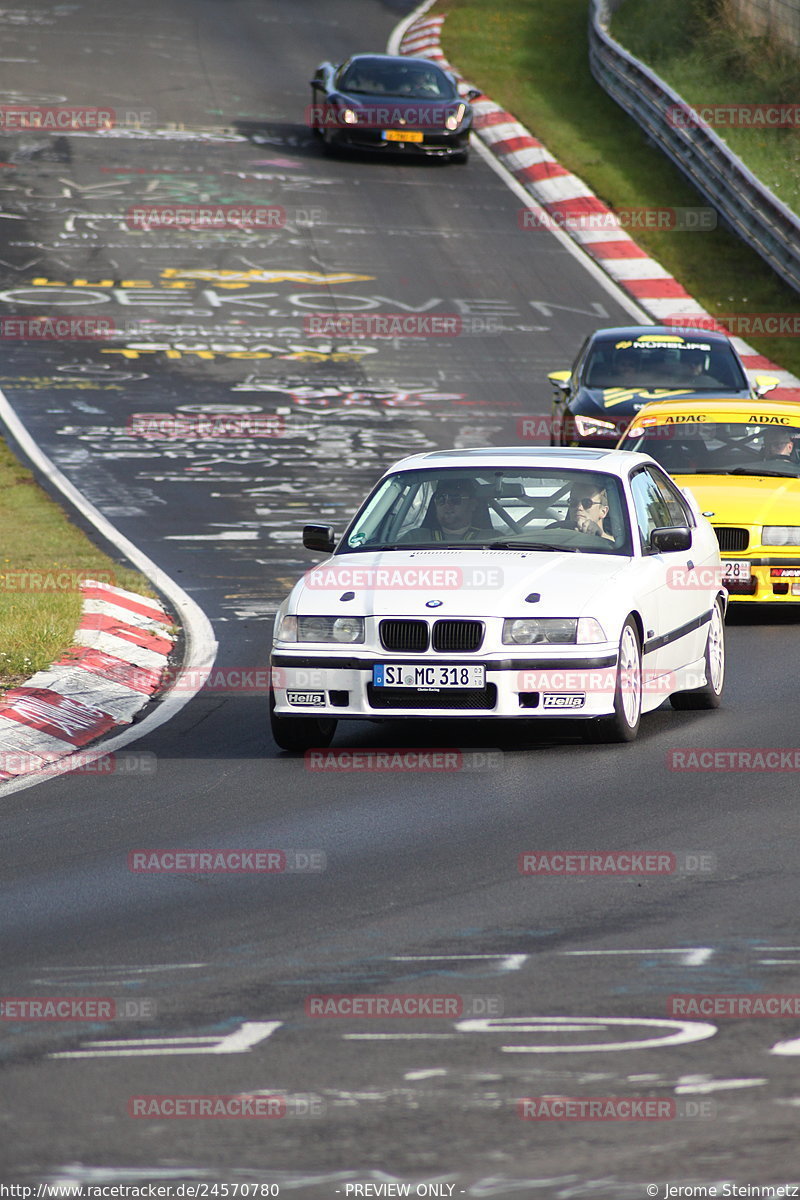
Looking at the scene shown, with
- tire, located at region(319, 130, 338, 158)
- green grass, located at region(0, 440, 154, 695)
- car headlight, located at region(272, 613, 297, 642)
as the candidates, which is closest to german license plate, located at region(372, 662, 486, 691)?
car headlight, located at region(272, 613, 297, 642)

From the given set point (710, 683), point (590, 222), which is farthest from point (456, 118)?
point (710, 683)

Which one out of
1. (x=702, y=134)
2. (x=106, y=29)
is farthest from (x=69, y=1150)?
(x=106, y=29)

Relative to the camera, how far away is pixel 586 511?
1068cm

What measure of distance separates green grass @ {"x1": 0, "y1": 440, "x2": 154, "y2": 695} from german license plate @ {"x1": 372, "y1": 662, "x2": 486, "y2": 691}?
102 inches

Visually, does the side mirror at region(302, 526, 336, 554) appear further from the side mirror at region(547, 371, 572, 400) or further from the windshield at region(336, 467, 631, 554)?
the side mirror at region(547, 371, 572, 400)

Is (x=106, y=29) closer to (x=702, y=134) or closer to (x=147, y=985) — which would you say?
(x=702, y=134)

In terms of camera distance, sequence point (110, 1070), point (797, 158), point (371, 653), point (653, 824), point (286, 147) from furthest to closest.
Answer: point (286, 147)
point (797, 158)
point (371, 653)
point (653, 824)
point (110, 1070)

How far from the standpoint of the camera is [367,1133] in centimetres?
470

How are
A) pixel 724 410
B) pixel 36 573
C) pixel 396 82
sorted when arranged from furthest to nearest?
pixel 396 82 < pixel 724 410 < pixel 36 573

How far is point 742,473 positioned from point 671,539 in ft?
16.2

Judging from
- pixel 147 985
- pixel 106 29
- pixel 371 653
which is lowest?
pixel 106 29

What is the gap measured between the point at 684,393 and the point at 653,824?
38.3ft

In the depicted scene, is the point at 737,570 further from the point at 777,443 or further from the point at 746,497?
the point at 777,443

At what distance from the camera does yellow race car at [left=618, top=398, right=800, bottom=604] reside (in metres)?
14.3
